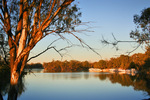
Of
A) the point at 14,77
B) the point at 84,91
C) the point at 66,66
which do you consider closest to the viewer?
the point at 14,77

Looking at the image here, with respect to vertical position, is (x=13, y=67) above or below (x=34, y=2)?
below

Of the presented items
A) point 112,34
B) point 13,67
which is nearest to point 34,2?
point 13,67

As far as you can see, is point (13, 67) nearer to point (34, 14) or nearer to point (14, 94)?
point (14, 94)

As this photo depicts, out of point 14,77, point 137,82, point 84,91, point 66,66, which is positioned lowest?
point 84,91

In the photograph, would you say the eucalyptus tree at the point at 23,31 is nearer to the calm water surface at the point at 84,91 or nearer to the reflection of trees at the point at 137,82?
the calm water surface at the point at 84,91

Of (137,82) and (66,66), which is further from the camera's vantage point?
(66,66)

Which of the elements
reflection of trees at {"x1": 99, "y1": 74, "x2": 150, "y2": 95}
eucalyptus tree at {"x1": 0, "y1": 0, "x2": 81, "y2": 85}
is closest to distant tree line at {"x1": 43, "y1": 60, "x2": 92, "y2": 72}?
reflection of trees at {"x1": 99, "y1": 74, "x2": 150, "y2": 95}

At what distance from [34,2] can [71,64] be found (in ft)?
160

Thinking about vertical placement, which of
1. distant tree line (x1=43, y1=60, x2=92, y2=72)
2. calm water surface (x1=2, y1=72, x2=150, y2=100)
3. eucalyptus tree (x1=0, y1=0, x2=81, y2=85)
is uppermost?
eucalyptus tree (x1=0, y1=0, x2=81, y2=85)

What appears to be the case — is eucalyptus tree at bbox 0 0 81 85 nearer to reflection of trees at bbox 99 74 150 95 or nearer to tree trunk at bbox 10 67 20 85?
tree trunk at bbox 10 67 20 85

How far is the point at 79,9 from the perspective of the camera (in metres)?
3.18

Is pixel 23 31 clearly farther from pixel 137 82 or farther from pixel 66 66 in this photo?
pixel 66 66

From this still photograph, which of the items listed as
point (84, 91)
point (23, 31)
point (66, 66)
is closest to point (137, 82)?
point (84, 91)

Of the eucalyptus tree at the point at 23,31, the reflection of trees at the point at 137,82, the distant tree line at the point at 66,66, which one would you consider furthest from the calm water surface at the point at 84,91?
the distant tree line at the point at 66,66
